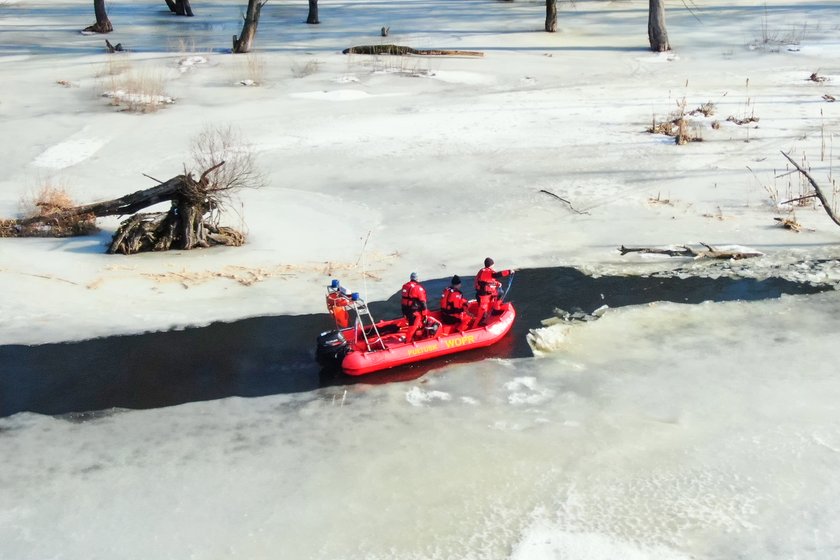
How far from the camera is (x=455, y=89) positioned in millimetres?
24078

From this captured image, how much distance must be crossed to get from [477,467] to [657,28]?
69.3ft

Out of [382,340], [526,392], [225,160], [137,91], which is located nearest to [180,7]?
[137,91]

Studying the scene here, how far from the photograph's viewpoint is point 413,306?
1149 centimetres

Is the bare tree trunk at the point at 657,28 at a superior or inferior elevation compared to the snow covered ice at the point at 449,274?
superior

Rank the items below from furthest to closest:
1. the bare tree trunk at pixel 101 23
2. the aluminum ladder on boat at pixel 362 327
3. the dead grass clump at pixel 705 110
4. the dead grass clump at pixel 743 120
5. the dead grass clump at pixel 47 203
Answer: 1. the bare tree trunk at pixel 101 23
2. the dead grass clump at pixel 705 110
3. the dead grass clump at pixel 743 120
4. the dead grass clump at pixel 47 203
5. the aluminum ladder on boat at pixel 362 327

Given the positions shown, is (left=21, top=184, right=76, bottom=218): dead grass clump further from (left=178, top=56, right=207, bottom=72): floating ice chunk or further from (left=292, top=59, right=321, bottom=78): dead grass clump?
(left=292, top=59, right=321, bottom=78): dead grass clump

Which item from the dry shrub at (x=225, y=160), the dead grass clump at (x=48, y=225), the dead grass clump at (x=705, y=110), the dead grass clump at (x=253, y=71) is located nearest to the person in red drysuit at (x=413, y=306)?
the dry shrub at (x=225, y=160)

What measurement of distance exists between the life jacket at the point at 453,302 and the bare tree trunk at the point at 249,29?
55.0 ft

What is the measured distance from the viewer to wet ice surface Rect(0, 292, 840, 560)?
8.20 meters

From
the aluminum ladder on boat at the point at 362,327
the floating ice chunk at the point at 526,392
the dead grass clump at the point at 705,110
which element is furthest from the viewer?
the dead grass clump at the point at 705,110

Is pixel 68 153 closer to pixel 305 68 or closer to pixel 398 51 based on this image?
pixel 305 68

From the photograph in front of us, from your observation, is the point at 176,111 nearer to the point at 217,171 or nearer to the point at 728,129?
the point at 217,171

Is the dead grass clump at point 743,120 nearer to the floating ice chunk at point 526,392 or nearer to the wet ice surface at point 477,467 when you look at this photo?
the wet ice surface at point 477,467

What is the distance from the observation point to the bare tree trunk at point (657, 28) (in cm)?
2708
